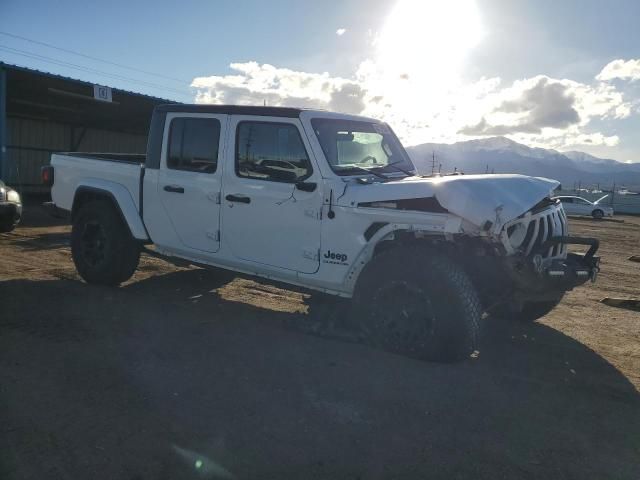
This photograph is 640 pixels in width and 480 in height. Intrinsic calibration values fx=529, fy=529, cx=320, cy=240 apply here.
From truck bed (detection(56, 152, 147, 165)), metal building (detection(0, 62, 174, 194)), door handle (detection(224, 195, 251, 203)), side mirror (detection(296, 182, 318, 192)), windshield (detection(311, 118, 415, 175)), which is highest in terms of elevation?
metal building (detection(0, 62, 174, 194))

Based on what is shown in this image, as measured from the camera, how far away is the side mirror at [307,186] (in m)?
4.50

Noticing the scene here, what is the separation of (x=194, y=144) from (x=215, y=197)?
683 mm

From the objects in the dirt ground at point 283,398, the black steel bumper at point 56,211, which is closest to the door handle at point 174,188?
the dirt ground at point 283,398

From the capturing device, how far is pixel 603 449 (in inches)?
116

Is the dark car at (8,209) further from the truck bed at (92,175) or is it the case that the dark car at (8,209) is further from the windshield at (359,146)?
the windshield at (359,146)

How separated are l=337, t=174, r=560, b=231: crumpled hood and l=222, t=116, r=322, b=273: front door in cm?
41

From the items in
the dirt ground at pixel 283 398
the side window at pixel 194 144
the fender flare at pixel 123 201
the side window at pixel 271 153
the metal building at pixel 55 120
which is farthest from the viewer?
the metal building at pixel 55 120

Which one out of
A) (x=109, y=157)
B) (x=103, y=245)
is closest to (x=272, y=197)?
(x=103, y=245)

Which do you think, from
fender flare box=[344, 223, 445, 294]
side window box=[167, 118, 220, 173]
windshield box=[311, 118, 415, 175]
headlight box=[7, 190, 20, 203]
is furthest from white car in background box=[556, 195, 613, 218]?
fender flare box=[344, 223, 445, 294]

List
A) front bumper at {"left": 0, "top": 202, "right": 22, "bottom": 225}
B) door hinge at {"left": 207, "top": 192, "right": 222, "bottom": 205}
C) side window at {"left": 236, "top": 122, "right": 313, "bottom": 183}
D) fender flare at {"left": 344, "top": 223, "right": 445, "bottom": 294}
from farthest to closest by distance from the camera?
front bumper at {"left": 0, "top": 202, "right": 22, "bottom": 225}, door hinge at {"left": 207, "top": 192, "right": 222, "bottom": 205}, side window at {"left": 236, "top": 122, "right": 313, "bottom": 183}, fender flare at {"left": 344, "top": 223, "right": 445, "bottom": 294}

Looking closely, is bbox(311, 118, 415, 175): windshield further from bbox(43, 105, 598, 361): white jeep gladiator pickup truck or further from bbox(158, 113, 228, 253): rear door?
bbox(158, 113, 228, 253): rear door

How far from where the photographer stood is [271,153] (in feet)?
16.0

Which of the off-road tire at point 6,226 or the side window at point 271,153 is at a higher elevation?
the side window at point 271,153

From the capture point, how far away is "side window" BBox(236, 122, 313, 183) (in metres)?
4.69
